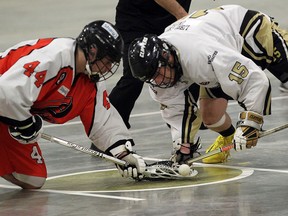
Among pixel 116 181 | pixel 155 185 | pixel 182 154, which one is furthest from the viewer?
pixel 182 154

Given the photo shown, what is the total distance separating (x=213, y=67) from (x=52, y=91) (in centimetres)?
99

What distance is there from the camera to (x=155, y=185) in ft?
20.3

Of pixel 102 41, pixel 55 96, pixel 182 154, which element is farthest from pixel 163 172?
pixel 102 41

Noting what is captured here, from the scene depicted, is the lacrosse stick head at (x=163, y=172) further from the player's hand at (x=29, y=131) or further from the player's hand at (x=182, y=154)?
the player's hand at (x=29, y=131)

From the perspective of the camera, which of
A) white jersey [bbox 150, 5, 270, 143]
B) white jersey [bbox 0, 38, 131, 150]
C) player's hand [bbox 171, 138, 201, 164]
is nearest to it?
white jersey [bbox 0, 38, 131, 150]

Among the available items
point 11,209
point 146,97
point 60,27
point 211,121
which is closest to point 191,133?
point 211,121

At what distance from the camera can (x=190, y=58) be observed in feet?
19.5

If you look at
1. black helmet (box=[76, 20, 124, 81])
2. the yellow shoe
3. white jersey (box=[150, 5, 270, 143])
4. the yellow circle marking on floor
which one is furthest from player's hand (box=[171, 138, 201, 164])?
black helmet (box=[76, 20, 124, 81])

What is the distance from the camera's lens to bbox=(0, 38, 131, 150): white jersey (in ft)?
18.4

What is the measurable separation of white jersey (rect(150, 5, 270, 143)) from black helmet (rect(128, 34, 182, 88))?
78 millimetres

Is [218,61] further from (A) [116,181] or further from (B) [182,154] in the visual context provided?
(A) [116,181]

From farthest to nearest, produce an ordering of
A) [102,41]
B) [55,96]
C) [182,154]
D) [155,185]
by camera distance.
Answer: [182,154], [155,185], [55,96], [102,41]

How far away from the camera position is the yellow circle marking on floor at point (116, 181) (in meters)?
6.19

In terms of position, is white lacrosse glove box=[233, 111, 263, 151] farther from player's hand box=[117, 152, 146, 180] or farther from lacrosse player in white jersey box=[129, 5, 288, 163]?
player's hand box=[117, 152, 146, 180]
